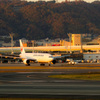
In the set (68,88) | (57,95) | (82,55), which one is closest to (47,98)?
(57,95)

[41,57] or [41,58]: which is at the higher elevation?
[41,57]

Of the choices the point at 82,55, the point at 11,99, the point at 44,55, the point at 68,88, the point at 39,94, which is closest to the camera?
the point at 11,99

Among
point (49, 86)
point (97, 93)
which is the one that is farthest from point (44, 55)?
point (97, 93)

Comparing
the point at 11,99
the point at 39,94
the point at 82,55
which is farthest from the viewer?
the point at 82,55

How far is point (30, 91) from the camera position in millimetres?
39625

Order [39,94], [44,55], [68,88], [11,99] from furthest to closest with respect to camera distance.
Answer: [44,55] → [68,88] → [39,94] → [11,99]

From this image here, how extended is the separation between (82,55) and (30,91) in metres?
133

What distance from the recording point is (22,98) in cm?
3503

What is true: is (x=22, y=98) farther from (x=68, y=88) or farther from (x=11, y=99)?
(x=68, y=88)

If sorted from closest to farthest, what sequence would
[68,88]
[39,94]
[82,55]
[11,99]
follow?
1. [11,99]
2. [39,94]
3. [68,88]
4. [82,55]

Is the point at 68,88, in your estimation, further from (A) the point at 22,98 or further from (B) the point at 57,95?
(A) the point at 22,98

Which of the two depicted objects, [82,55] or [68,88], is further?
[82,55]

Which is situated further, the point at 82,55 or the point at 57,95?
the point at 82,55

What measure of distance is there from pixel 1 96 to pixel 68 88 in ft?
30.2
